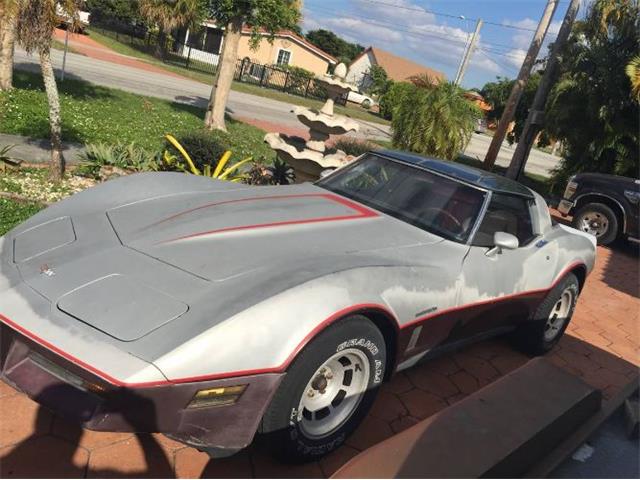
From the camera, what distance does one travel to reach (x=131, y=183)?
11.8ft

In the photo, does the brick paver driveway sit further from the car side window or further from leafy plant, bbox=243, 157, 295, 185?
leafy plant, bbox=243, 157, 295, 185

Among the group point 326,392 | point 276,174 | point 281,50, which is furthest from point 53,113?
point 281,50

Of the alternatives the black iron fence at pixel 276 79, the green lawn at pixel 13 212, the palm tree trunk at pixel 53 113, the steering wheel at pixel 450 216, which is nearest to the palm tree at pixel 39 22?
the palm tree trunk at pixel 53 113

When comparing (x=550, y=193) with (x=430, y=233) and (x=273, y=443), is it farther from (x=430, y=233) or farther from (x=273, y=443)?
(x=273, y=443)

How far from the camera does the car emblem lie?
241cm

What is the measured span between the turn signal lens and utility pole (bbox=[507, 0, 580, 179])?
48.7 ft

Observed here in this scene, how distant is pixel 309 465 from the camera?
261 cm

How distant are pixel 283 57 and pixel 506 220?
44766mm

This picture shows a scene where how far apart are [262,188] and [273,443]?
2.03 m

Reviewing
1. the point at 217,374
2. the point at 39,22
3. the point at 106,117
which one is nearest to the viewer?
the point at 217,374

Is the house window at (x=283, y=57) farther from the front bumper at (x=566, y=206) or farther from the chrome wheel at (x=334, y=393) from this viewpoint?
the chrome wheel at (x=334, y=393)

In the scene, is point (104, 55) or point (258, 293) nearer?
point (258, 293)

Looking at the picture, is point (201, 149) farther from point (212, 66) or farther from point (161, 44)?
point (212, 66)

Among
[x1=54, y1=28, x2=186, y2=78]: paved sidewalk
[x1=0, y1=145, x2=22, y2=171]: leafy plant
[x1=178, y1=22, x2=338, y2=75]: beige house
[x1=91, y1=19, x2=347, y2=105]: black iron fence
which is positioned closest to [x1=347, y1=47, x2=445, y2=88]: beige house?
[x1=178, y1=22, x2=338, y2=75]: beige house
